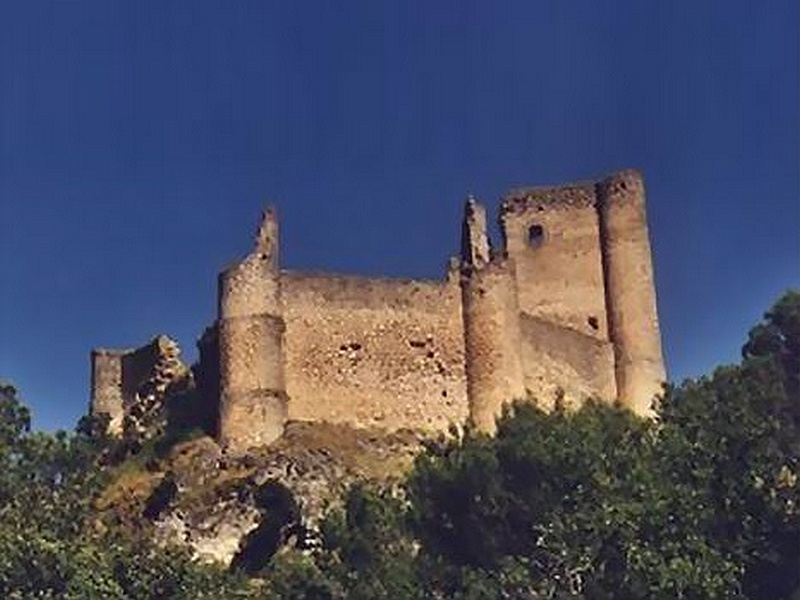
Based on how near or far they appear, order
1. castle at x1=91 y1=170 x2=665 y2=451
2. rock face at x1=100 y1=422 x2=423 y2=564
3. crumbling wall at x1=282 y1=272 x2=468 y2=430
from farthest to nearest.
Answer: crumbling wall at x1=282 y1=272 x2=468 y2=430 → castle at x1=91 y1=170 x2=665 y2=451 → rock face at x1=100 y1=422 x2=423 y2=564

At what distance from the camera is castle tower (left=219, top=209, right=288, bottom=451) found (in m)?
55.4

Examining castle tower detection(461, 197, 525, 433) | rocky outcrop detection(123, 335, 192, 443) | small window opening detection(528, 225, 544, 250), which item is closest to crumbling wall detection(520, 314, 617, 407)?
castle tower detection(461, 197, 525, 433)

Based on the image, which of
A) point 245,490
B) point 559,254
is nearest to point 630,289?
point 559,254

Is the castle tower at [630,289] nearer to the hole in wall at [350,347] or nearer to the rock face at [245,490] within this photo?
the hole in wall at [350,347]

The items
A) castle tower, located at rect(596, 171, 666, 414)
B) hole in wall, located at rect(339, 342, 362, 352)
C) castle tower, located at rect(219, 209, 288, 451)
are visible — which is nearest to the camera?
castle tower, located at rect(219, 209, 288, 451)

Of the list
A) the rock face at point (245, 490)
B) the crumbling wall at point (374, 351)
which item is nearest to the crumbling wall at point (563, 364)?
the crumbling wall at point (374, 351)

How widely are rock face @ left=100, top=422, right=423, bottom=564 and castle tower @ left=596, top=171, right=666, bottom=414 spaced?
1082cm

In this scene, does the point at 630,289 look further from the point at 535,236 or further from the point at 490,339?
the point at 490,339

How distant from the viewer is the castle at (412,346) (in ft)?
185

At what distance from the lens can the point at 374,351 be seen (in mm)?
58219

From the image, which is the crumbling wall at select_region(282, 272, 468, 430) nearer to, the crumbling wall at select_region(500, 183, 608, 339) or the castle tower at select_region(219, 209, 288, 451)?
the castle tower at select_region(219, 209, 288, 451)

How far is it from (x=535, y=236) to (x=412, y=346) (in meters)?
10.1

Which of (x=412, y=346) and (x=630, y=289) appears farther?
(x=630, y=289)

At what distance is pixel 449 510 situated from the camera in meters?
46.4
